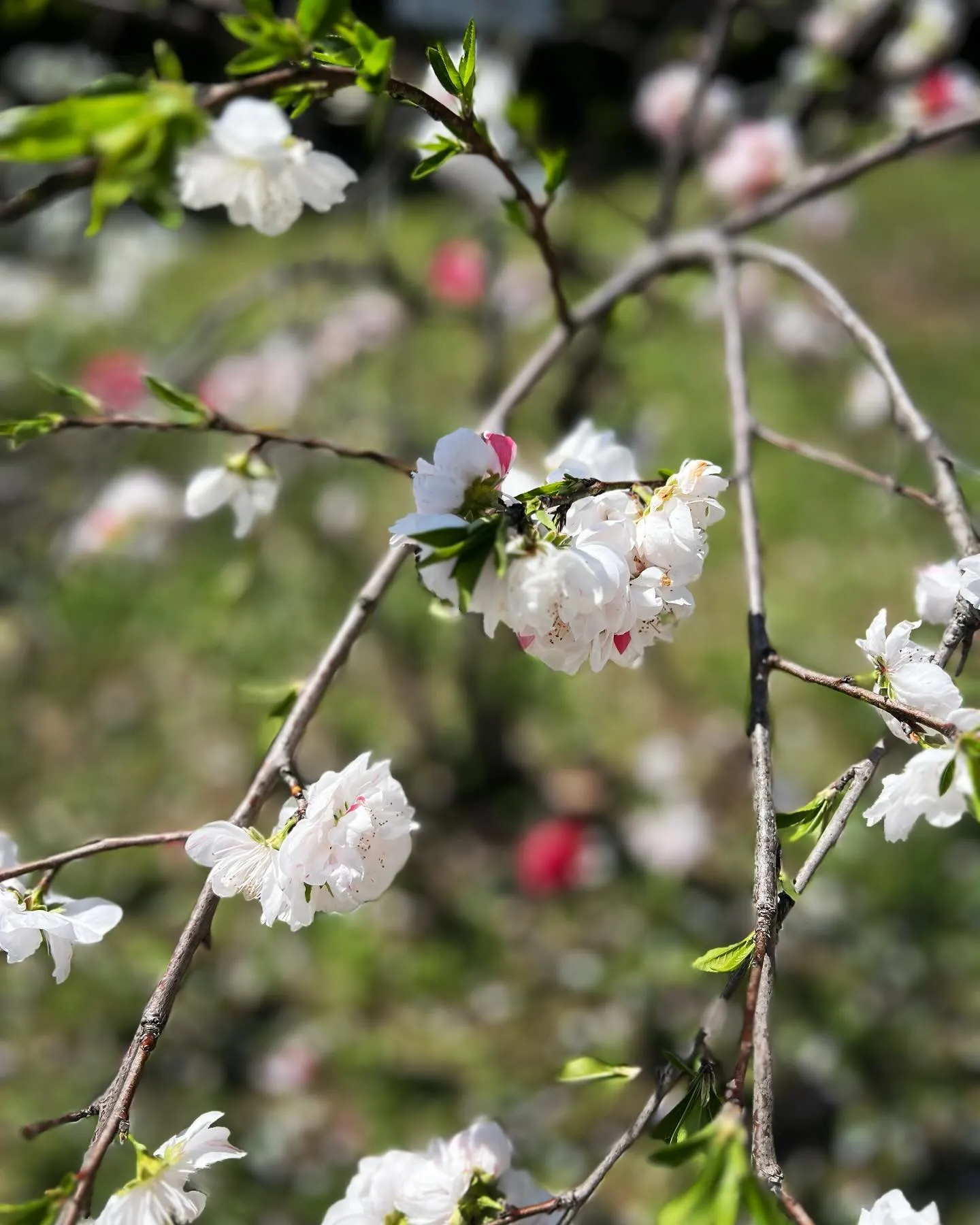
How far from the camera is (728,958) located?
23.3 inches

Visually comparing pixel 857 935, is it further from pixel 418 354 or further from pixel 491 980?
pixel 418 354

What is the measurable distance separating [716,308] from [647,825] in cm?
129

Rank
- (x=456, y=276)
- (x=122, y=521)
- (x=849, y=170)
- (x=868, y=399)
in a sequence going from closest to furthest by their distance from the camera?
(x=849, y=170) < (x=122, y=521) < (x=868, y=399) < (x=456, y=276)

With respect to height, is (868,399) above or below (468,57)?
below

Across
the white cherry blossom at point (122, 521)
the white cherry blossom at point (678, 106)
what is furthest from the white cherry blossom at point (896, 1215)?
the white cherry blossom at point (678, 106)

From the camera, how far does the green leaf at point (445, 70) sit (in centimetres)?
71

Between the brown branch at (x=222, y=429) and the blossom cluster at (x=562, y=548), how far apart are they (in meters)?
0.18

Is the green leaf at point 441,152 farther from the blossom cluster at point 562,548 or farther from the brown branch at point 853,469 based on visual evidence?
the brown branch at point 853,469

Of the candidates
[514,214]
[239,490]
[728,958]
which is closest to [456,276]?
[514,214]

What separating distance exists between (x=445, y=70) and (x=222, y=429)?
0.31 m

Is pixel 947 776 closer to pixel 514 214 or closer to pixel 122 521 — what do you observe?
pixel 514 214

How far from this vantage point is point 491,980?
203 cm

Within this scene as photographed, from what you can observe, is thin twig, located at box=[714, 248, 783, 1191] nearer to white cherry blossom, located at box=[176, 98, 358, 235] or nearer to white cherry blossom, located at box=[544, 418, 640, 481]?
white cherry blossom, located at box=[544, 418, 640, 481]

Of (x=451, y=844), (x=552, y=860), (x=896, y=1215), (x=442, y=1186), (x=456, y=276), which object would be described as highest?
(x=896, y=1215)
